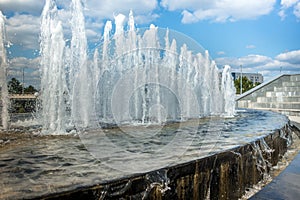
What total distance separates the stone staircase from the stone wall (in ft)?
45.5

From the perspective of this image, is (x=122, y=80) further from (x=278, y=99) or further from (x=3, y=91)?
(x=278, y=99)

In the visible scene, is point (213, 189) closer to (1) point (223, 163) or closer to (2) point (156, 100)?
(1) point (223, 163)

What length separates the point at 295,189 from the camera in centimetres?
292

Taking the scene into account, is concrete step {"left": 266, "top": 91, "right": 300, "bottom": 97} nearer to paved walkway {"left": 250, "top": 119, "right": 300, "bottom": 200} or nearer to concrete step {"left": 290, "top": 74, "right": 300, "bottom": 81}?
concrete step {"left": 290, "top": 74, "right": 300, "bottom": 81}

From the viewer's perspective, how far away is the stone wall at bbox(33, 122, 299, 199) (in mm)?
2326

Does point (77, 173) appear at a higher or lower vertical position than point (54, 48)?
lower

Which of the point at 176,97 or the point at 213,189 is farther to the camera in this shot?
the point at 176,97

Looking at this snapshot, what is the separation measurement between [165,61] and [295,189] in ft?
33.4

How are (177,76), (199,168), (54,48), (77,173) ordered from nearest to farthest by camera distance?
(77,173)
(199,168)
(54,48)
(177,76)

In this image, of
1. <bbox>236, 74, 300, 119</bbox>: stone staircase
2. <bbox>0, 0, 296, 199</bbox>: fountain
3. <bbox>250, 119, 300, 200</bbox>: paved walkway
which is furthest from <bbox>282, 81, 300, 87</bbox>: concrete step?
<bbox>250, 119, 300, 200</bbox>: paved walkway

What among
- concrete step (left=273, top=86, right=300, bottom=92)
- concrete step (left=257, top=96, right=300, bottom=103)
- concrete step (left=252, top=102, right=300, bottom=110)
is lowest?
concrete step (left=252, top=102, right=300, bottom=110)

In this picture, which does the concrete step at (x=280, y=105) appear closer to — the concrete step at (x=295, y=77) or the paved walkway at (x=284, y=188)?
the concrete step at (x=295, y=77)

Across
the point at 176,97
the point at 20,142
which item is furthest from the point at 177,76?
the point at 20,142

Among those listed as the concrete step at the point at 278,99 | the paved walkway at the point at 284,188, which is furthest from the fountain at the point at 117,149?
the concrete step at the point at 278,99
